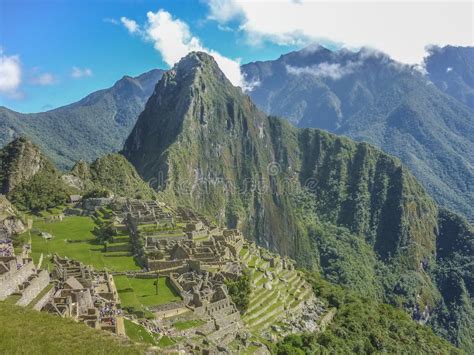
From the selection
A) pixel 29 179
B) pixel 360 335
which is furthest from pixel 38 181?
pixel 360 335

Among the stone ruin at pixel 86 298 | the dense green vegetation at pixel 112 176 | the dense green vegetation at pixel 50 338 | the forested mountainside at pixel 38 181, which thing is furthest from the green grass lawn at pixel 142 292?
the dense green vegetation at pixel 112 176

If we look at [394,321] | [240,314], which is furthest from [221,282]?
[394,321]

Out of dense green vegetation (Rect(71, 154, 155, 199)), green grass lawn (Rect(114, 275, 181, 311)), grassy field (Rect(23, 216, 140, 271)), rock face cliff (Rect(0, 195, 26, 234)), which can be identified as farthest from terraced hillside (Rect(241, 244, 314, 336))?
dense green vegetation (Rect(71, 154, 155, 199))

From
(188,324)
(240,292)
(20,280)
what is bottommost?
(188,324)

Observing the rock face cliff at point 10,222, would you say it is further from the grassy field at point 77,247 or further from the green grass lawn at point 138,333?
the green grass lawn at point 138,333

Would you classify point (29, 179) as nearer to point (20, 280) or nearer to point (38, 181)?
point (38, 181)

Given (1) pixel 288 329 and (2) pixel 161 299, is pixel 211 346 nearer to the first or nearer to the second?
(2) pixel 161 299
